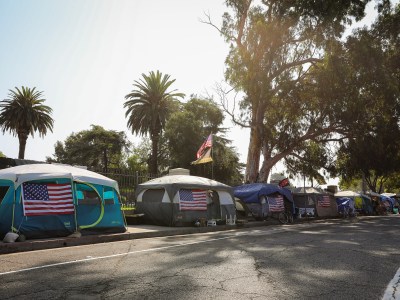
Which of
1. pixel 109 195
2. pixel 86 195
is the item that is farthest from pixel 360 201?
pixel 86 195

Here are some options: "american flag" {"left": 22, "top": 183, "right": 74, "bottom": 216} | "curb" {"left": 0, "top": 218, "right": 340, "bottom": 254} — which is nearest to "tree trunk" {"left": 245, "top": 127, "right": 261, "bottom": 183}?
"curb" {"left": 0, "top": 218, "right": 340, "bottom": 254}

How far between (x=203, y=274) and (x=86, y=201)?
25.7 feet

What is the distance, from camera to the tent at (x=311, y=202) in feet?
89.0

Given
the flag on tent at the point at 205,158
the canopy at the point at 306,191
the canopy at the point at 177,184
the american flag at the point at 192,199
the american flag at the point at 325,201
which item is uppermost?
the flag on tent at the point at 205,158

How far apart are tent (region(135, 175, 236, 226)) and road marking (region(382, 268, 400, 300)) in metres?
11.8

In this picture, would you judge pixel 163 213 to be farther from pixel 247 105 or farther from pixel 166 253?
pixel 247 105

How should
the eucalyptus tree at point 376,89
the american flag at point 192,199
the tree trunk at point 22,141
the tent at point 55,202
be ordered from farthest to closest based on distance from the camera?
the tree trunk at point 22,141 → the eucalyptus tree at point 376,89 → the american flag at point 192,199 → the tent at point 55,202

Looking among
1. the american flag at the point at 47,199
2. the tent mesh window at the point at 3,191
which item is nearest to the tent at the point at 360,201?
the american flag at the point at 47,199

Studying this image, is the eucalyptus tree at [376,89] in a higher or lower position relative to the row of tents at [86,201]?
higher

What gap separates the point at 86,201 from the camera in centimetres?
1244

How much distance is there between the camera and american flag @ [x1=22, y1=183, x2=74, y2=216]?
36.0ft

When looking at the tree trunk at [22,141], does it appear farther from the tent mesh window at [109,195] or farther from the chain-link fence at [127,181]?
the tent mesh window at [109,195]

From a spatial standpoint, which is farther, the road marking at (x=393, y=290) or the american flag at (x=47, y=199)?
the american flag at (x=47, y=199)

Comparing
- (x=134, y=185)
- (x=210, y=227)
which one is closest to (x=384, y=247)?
(x=210, y=227)
